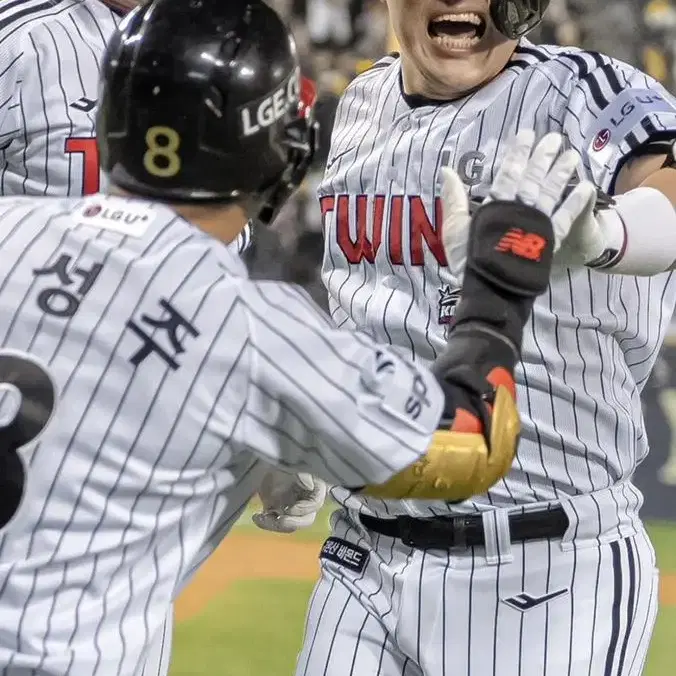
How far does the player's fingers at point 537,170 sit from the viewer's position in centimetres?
177

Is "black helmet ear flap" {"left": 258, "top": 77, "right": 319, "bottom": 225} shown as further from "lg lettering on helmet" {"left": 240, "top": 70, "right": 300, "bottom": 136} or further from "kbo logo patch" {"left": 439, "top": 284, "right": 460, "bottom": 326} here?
"kbo logo patch" {"left": 439, "top": 284, "right": 460, "bottom": 326}

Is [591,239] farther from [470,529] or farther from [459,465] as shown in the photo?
→ [470,529]

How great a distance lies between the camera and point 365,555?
230cm

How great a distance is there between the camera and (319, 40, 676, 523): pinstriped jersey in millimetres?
2160

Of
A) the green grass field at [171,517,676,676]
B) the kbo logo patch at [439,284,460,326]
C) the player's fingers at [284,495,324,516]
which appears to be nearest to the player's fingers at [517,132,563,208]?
the kbo logo patch at [439,284,460,326]

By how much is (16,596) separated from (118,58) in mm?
634

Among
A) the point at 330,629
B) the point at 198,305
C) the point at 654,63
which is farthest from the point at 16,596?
the point at 654,63

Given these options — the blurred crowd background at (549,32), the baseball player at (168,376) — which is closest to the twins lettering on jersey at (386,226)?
the baseball player at (168,376)

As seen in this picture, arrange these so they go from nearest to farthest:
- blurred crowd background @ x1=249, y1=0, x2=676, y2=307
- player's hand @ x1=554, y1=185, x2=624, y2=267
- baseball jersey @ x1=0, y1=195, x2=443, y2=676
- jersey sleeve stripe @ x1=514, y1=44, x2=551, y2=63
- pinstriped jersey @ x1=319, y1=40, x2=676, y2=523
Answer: baseball jersey @ x1=0, y1=195, x2=443, y2=676 < player's hand @ x1=554, y1=185, x2=624, y2=267 < pinstriped jersey @ x1=319, y1=40, x2=676, y2=523 < jersey sleeve stripe @ x1=514, y1=44, x2=551, y2=63 < blurred crowd background @ x1=249, y1=0, x2=676, y2=307

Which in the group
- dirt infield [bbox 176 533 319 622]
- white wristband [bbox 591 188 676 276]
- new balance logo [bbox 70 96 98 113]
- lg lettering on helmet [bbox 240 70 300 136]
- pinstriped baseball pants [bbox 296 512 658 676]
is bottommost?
dirt infield [bbox 176 533 319 622]

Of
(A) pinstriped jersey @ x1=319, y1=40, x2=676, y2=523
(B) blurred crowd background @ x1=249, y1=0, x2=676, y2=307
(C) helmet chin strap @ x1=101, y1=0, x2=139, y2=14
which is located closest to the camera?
(A) pinstriped jersey @ x1=319, y1=40, x2=676, y2=523

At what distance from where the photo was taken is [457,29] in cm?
233

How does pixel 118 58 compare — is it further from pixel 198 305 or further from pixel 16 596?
pixel 16 596

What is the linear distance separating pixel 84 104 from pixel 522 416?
106 centimetres
